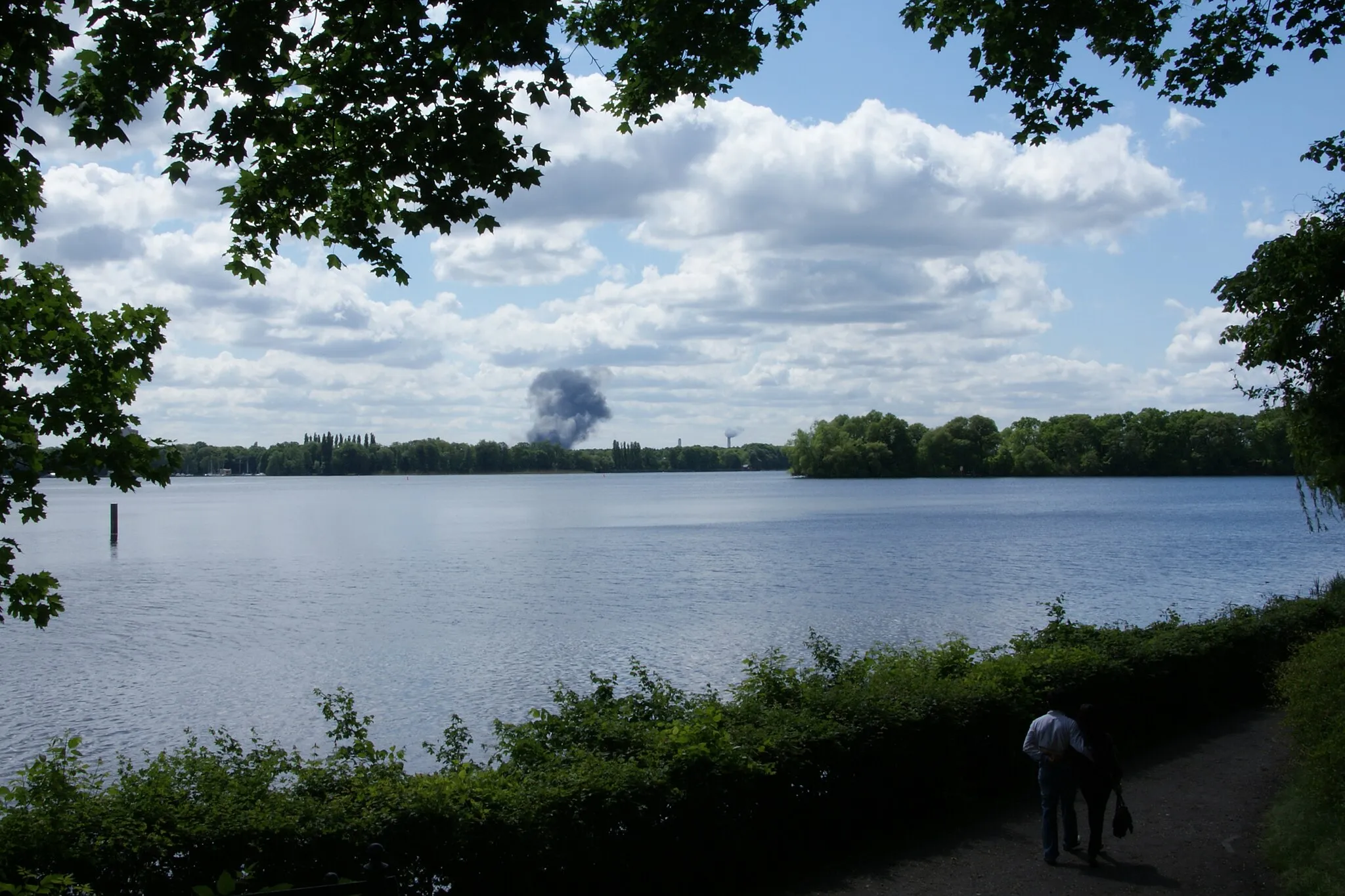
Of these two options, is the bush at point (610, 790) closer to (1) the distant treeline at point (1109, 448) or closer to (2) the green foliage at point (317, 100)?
(2) the green foliage at point (317, 100)

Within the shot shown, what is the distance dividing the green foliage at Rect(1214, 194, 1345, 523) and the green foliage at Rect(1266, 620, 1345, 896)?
6421 mm

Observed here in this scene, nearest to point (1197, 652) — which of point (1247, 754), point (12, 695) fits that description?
point (1247, 754)

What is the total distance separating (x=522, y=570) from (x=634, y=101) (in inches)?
1754

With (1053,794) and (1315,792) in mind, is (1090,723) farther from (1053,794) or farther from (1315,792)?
(1315,792)

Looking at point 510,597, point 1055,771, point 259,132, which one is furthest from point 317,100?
point 510,597

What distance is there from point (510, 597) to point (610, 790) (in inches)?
1336

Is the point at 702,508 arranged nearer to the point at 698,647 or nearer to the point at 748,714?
the point at 698,647

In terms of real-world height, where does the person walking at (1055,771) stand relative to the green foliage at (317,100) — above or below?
below

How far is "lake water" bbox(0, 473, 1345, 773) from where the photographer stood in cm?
2473

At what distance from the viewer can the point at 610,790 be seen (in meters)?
9.09

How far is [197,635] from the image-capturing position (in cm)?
3397

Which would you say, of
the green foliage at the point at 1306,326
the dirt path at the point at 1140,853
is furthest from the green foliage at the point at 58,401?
the green foliage at the point at 1306,326

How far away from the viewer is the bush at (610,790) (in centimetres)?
766

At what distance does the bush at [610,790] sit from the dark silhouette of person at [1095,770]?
1553 millimetres
